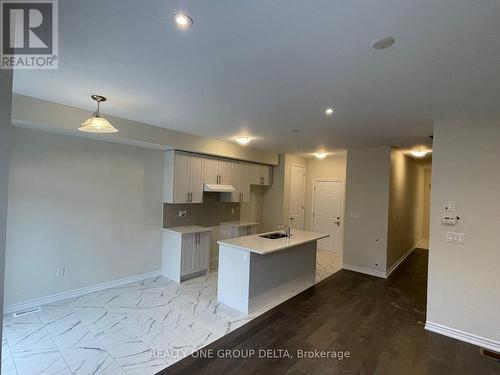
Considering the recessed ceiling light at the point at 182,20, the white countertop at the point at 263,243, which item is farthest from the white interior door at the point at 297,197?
the recessed ceiling light at the point at 182,20

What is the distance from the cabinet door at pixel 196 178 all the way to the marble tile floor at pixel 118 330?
1.73 meters

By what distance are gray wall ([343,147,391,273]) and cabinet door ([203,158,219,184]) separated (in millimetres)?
2934

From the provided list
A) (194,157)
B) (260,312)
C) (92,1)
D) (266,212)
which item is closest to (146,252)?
(194,157)

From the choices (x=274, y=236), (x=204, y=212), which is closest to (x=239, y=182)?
(x=204, y=212)

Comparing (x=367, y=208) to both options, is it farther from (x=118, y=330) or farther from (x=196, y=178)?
(x=118, y=330)

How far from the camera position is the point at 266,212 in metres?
6.96

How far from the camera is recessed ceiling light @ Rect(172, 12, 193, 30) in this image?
1.47m

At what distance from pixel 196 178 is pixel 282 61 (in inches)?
132

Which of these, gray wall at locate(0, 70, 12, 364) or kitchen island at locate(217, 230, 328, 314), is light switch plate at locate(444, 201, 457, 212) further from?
gray wall at locate(0, 70, 12, 364)

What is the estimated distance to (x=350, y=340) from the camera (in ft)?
9.40

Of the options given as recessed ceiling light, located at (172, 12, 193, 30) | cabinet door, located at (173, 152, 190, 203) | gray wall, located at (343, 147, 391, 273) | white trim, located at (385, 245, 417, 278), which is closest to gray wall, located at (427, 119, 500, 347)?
gray wall, located at (343, 147, 391, 273)

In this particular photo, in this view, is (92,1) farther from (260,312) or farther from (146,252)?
(146,252)

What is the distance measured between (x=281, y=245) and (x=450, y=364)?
215 centimetres

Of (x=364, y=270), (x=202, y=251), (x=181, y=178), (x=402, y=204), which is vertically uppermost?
(x=181, y=178)
